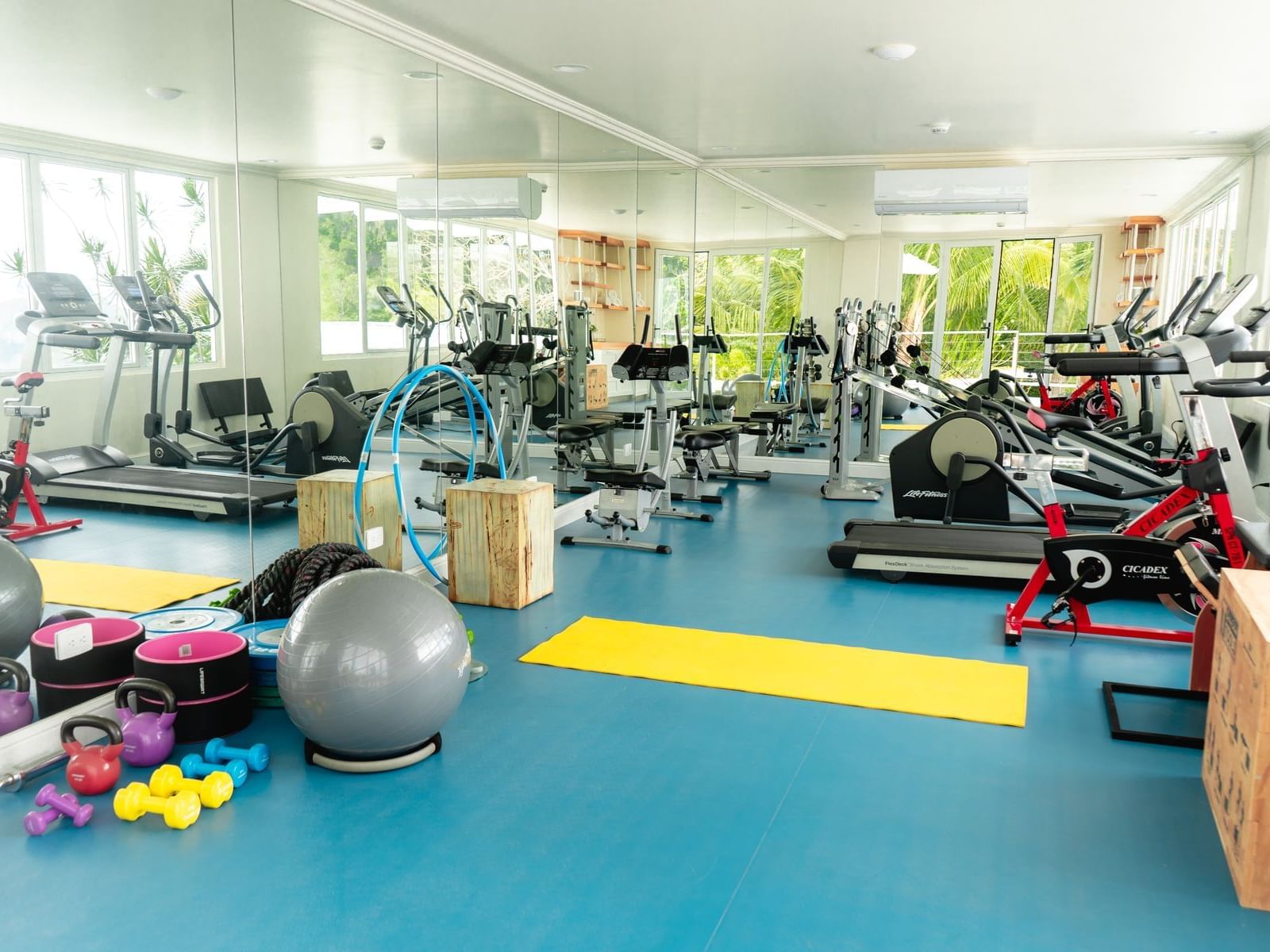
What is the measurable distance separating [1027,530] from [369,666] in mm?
4304

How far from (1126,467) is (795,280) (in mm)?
4262

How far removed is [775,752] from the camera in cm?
312

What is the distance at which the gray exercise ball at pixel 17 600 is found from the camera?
295 centimetres

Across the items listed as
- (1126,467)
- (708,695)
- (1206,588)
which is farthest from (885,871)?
(1126,467)

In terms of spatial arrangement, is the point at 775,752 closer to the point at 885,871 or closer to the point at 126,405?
the point at 885,871

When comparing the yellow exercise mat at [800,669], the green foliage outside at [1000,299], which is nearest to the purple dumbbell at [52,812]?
the yellow exercise mat at [800,669]

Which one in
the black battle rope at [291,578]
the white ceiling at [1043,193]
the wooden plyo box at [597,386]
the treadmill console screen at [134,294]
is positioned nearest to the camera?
the treadmill console screen at [134,294]

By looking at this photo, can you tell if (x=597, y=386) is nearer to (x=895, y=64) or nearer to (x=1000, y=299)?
(x=895, y=64)

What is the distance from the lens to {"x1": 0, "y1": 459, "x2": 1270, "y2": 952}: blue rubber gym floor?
2213 mm

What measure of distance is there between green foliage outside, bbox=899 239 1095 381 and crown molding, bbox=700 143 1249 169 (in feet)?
2.34

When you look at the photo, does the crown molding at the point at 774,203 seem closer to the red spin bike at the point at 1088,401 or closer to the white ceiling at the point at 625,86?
the white ceiling at the point at 625,86

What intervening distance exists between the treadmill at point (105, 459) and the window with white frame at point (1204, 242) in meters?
7.51

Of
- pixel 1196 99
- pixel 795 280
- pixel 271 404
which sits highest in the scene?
pixel 1196 99

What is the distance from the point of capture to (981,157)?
315 inches
